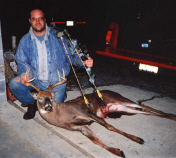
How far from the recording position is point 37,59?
4.05 metres

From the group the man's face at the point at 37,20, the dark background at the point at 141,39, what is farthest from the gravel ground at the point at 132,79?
the man's face at the point at 37,20

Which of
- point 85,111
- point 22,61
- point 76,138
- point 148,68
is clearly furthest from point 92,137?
point 148,68

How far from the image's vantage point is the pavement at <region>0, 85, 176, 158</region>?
115 inches

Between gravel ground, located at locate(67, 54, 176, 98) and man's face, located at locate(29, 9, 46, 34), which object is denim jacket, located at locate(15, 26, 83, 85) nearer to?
man's face, located at locate(29, 9, 46, 34)

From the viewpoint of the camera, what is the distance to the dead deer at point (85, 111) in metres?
3.39

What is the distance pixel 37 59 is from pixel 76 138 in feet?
5.67

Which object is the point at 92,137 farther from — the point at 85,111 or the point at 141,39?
the point at 141,39

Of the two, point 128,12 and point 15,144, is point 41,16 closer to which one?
point 15,144

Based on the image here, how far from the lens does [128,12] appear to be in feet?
23.0

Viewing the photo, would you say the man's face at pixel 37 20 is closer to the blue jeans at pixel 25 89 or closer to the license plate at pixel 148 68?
the blue jeans at pixel 25 89

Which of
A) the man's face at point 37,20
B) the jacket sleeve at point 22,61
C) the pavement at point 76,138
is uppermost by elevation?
the man's face at point 37,20

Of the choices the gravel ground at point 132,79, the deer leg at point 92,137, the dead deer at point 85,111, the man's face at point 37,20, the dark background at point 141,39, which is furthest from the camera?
the gravel ground at point 132,79

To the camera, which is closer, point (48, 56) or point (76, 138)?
point (76, 138)

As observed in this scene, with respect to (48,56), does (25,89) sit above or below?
below
